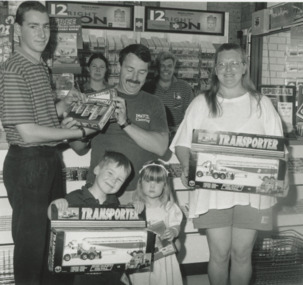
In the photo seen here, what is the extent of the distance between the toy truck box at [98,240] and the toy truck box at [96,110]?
0.43 metres

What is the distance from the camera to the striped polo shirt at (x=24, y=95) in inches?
81.9

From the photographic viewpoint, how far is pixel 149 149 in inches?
93.9

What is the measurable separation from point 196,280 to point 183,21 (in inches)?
169

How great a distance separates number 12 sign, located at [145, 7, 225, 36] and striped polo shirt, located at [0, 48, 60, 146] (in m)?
4.32

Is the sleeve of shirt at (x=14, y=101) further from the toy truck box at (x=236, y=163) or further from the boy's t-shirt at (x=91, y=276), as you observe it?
the toy truck box at (x=236, y=163)

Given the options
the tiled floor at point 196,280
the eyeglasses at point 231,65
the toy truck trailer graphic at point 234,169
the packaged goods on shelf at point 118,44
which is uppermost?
the packaged goods on shelf at point 118,44

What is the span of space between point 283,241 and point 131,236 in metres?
1.87

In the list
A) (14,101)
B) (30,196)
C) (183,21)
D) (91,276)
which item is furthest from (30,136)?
(183,21)

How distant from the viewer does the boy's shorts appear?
230 cm

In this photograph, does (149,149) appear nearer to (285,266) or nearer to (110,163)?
(110,163)

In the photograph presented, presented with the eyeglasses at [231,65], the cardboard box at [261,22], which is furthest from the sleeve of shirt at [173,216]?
the cardboard box at [261,22]

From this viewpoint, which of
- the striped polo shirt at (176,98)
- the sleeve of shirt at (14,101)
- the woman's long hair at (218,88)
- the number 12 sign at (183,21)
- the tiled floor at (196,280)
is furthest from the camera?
the number 12 sign at (183,21)

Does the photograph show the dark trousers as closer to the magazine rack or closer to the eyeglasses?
the eyeglasses

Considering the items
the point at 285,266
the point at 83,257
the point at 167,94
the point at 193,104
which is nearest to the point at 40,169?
the point at 83,257
